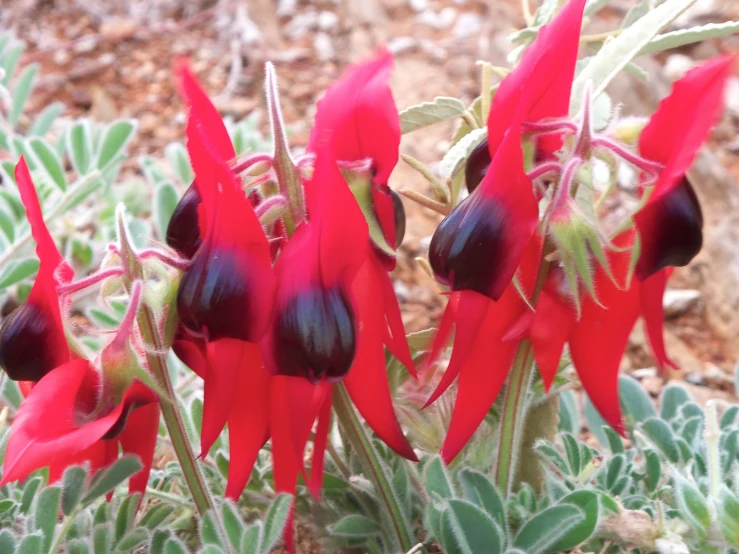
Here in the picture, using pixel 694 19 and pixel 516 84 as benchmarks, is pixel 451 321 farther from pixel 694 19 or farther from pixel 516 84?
pixel 694 19

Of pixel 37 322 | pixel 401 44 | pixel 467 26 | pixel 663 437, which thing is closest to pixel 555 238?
pixel 37 322

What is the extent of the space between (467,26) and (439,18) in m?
0.19

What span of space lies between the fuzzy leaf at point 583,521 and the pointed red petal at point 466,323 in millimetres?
231

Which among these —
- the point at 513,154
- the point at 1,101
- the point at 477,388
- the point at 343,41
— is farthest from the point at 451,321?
the point at 343,41

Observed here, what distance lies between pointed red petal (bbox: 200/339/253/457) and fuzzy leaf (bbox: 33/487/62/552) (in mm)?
230

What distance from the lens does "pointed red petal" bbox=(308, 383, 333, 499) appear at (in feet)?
3.16

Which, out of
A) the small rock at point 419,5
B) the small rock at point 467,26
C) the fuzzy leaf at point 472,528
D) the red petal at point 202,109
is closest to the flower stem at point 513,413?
the fuzzy leaf at point 472,528

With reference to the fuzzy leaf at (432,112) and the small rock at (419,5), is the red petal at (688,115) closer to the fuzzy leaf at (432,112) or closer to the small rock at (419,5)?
the fuzzy leaf at (432,112)

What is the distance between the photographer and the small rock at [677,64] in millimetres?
3539

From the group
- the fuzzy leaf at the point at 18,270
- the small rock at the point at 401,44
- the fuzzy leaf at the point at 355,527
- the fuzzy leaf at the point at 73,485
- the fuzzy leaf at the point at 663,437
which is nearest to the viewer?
the fuzzy leaf at the point at 73,485

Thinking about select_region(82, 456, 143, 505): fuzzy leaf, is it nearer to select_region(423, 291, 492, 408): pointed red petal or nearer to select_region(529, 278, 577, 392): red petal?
select_region(423, 291, 492, 408): pointed red petal

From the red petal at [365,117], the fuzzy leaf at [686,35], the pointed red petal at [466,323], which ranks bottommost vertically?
the pointed red petal at [466,323]

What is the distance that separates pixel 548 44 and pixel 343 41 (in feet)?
10.8

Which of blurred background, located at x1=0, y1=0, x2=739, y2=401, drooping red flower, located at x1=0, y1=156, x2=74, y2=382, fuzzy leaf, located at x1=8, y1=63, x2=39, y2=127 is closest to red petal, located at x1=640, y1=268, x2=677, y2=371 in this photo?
drooping red flower, located at x1=0, y1=156, x2=74, y2=382
